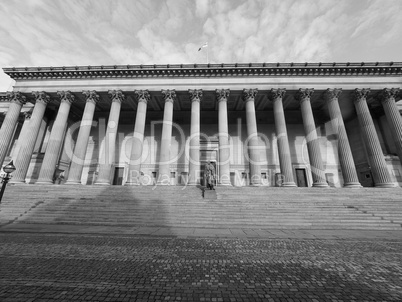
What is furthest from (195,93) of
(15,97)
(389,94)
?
(389,94)

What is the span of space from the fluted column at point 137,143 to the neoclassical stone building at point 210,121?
0.34ft

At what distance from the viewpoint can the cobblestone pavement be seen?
3086mm

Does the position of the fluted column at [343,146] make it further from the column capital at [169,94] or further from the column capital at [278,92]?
the column capital at [169,94]

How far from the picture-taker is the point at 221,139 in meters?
18.8

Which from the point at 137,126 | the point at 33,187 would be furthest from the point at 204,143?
the point at 33,187

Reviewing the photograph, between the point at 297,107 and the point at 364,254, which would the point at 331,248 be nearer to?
the point at 364,254

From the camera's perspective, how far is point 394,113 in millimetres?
18844

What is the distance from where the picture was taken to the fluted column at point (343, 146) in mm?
17219

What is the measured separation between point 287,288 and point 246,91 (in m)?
19.6

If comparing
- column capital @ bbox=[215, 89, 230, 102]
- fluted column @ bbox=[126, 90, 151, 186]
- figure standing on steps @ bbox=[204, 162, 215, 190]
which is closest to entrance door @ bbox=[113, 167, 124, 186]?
fluted column @ bbox=[126, 90, 151, 186]

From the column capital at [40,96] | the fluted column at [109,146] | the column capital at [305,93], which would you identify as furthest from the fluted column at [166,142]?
the column capital at [305,93]

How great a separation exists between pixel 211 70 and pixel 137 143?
38.3 feet

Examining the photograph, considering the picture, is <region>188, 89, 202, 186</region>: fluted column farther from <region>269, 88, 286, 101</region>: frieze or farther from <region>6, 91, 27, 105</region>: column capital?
<region>6, 91, 27, 105</region>: column capital

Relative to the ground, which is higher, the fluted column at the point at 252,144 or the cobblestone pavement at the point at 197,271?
the fluted column at the point at 252,144
